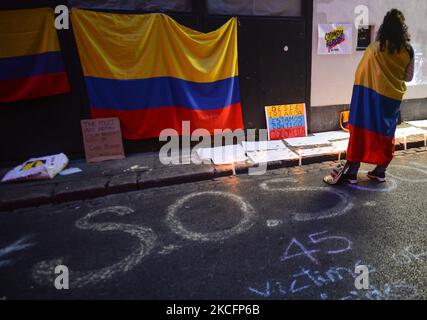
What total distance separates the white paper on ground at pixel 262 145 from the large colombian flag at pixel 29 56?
3447mm

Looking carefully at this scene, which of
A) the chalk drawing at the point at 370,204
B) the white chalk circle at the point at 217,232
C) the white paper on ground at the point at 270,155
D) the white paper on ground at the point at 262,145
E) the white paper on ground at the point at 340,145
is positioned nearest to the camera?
the white chalk circle at the point at 217,232

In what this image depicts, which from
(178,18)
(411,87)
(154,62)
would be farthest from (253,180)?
(411,87)

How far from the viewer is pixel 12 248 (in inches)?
125

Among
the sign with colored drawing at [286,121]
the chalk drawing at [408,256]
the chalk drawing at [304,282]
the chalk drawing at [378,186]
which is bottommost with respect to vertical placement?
the chalk drawing at [378,186]

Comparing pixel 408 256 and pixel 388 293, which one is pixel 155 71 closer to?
pixel 408 256

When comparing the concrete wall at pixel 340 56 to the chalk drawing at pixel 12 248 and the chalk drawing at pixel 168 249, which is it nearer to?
the chalk drawing at pixel 168 249

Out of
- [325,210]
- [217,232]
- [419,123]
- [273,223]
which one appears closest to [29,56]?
[217,232]

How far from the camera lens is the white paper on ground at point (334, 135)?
21.3 feet

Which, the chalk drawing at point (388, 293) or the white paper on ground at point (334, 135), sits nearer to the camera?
the chalk drawing at point (388, 293)

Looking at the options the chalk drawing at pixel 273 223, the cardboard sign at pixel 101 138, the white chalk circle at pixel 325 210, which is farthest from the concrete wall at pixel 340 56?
the cardboard sign at pixel 101 138

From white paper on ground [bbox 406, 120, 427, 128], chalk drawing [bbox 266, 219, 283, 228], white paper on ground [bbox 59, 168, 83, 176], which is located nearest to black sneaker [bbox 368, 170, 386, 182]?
chalk drawing [bbox 266, 219, 283, 228]

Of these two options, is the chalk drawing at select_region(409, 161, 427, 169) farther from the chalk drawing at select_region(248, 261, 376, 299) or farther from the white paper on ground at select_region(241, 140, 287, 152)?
the chalk drawing at select_region(248, 261, 376, 299)

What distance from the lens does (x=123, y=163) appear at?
546 cm
